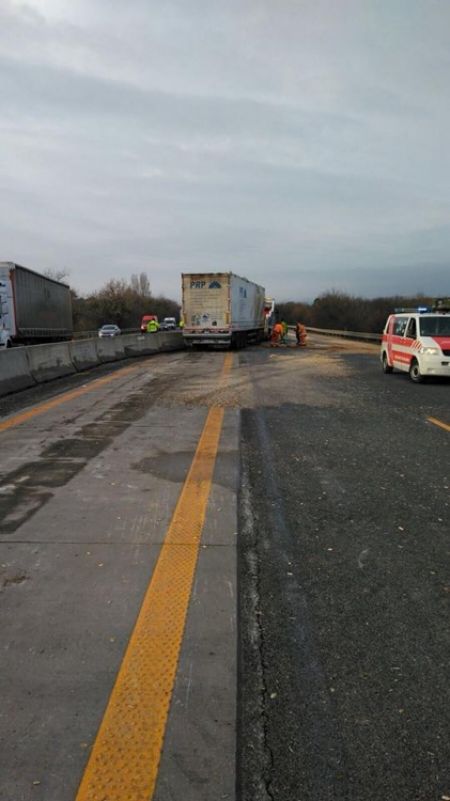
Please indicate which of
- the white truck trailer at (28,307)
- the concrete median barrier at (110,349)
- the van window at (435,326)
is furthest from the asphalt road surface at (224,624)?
the white truck trailer at (28,307)

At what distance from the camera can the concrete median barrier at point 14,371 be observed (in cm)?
1161

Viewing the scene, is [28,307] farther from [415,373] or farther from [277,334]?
[415,373]

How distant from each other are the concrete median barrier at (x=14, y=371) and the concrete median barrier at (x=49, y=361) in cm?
27

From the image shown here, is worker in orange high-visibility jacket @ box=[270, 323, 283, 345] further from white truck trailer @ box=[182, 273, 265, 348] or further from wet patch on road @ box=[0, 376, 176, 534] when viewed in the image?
wet patch on road @ box=[0, 376, 176, 534]

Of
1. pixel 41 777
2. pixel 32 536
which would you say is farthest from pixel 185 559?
pixel 41 777

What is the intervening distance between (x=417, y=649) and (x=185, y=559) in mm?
1532

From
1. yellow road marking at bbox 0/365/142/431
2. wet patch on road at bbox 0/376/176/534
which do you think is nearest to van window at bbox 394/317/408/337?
yellow road marking at bbox 0/365/142/431

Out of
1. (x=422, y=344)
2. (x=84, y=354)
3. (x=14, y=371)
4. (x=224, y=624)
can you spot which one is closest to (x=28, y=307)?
(x=84, y=354)

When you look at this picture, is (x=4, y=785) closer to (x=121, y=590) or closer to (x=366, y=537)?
(x=121, y=590)

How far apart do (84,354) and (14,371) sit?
5.36 metres

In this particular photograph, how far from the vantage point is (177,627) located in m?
2.93

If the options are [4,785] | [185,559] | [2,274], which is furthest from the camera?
[2,274]

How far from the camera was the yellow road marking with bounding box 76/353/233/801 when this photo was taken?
6.57 feet

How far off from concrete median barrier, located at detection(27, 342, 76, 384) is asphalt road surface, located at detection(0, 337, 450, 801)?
22.7 feet
